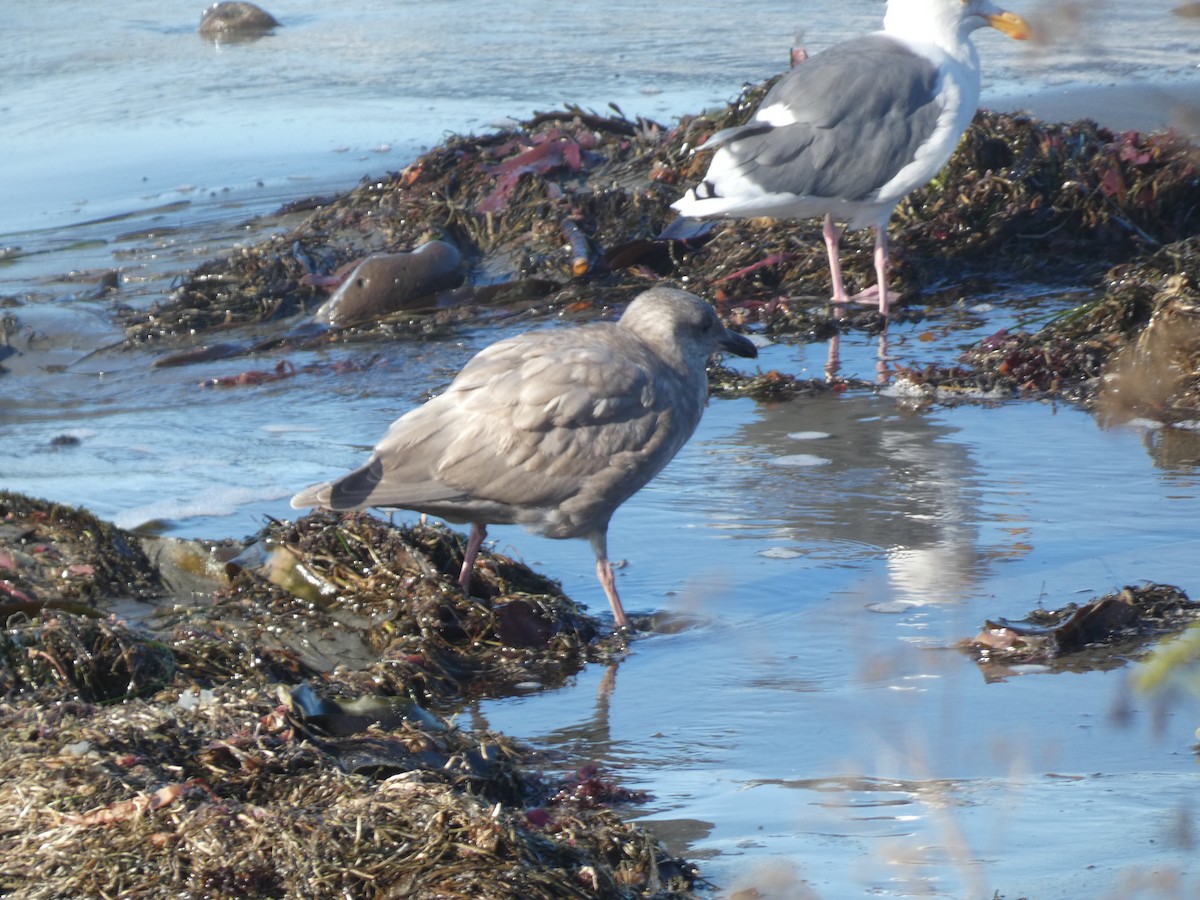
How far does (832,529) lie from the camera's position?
5414 millimetres

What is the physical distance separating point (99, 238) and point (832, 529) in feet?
23.8

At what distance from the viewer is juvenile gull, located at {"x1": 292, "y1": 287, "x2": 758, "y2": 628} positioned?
4.94 m

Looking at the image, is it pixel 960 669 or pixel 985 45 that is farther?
pixel 985 45

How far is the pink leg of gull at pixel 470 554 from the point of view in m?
4.91

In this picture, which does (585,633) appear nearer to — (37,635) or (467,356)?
(37,635)

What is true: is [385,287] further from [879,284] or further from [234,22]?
[234,22]

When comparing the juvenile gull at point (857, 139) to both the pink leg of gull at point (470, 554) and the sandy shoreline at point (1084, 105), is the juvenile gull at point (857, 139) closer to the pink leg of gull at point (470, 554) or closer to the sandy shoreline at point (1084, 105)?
the sandy shoreline at point (1084, 105)

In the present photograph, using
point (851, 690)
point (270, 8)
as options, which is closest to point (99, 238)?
point (851, 690)

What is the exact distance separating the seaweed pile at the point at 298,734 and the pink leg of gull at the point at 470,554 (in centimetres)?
6

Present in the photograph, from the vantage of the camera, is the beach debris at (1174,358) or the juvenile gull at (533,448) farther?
the beach debris at (1174,358)

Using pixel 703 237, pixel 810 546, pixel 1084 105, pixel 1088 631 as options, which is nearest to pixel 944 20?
pixel 703 237

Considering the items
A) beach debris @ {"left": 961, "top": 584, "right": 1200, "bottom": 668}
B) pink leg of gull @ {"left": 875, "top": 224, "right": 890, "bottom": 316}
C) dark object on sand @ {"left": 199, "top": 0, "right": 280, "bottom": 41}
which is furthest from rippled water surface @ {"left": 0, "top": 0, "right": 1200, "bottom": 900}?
dark object on sand @ {"left": 199, "top": 0, "right": 280, "bottom": 41}

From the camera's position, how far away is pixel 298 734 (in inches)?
135

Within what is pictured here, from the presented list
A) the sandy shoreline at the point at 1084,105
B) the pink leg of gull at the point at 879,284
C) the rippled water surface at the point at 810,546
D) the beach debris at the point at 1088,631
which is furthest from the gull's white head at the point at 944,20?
the beach debris at the point at 1088,631
